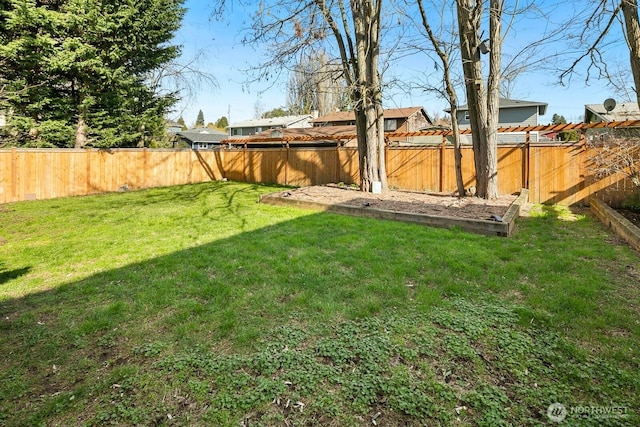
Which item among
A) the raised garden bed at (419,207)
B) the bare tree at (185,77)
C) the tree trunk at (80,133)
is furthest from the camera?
the bare tree at (185,77)

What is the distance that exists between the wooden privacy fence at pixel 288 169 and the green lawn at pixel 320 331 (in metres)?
3.76

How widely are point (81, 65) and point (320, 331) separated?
12.4 meters

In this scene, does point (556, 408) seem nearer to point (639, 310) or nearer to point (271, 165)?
point (639, 310)

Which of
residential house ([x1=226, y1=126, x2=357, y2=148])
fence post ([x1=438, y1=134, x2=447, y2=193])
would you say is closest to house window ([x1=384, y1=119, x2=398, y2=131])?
residential house ([x1=226, y1=126, x2=357, y2=148])

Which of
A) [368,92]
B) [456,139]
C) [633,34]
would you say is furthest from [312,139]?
[633,34]

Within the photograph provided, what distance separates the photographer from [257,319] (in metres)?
2.96

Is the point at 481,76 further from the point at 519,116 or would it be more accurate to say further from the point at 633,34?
the point at 519,116

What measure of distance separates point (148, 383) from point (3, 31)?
44.0 feet

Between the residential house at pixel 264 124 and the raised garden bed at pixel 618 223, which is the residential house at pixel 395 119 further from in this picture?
the raised garden bed at pixel 618 223

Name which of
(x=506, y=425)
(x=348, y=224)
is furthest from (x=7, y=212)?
(x=506, y=425)

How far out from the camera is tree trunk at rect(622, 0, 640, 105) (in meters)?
3.29

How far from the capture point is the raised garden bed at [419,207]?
229 inches

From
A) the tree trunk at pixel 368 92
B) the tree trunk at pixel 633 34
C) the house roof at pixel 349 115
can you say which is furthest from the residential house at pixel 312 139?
the tree trunk at pixel 633 34

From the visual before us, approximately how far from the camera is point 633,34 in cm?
335
